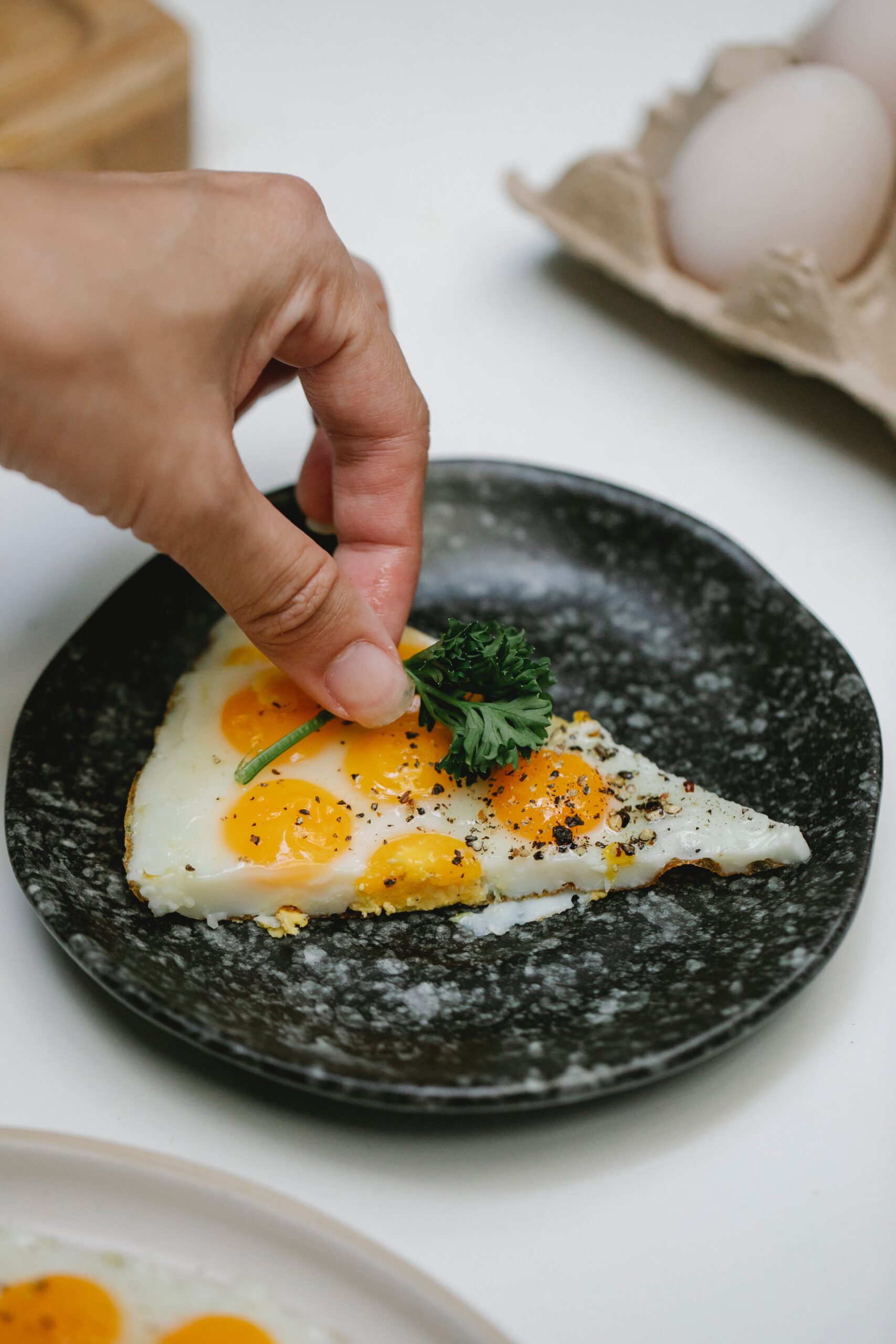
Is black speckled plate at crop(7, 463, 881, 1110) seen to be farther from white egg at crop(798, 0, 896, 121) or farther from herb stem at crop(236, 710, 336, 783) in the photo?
white egg at crop(798, 0, 896, 121)

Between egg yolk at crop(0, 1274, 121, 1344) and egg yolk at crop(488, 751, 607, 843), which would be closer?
egg yolk at crop(0, 1274, 121, 1344)

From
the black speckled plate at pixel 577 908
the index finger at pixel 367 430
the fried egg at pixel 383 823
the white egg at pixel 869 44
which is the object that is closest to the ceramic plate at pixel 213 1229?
the black speckled plate at pixel 577 908

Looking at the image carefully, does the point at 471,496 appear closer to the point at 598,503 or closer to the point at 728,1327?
the point at 598,503

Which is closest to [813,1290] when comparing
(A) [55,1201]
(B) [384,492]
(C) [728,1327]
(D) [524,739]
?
(C) [728,1327]

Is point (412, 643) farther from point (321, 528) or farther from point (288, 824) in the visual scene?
point (288, 824)

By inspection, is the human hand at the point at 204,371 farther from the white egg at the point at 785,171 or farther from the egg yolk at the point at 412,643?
the white egg at the point at 785,171

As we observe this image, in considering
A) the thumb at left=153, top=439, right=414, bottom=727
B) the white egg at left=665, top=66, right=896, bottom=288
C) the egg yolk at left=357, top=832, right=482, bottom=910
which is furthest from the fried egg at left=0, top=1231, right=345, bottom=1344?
the white egg at left=665, top=66, right=896, bottom=288

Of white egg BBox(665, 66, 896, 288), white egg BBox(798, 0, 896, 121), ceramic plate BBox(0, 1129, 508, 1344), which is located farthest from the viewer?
white egg BBox(798, 0, 896, 121)
